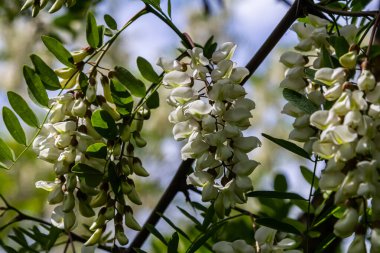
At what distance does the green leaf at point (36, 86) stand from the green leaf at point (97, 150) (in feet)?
0.43

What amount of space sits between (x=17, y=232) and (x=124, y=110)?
32 centimetres

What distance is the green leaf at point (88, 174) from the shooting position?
74 centimetres

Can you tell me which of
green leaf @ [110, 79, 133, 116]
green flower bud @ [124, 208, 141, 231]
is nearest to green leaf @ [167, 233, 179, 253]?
green flower bud @ [124, 208, 141, 231]

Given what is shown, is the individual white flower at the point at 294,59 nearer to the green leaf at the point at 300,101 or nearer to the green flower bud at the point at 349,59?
the green leaf at the point at 300,101

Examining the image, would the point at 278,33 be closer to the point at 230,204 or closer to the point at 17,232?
the point at 230,204

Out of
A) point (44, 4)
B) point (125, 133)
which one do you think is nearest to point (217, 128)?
point (125, 133)

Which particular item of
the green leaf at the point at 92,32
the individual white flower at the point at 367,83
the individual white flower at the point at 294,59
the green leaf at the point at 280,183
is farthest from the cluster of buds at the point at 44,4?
the green leaf at the point at 280,183

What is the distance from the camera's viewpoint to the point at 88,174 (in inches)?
29.8

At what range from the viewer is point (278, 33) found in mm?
932

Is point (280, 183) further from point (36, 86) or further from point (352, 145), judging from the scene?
point (352, 145)

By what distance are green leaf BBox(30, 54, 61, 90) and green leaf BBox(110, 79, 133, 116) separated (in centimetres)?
8

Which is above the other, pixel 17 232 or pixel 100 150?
pixel 100 150

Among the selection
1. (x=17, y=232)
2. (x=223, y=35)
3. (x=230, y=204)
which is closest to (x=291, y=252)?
(x=230, y=204)

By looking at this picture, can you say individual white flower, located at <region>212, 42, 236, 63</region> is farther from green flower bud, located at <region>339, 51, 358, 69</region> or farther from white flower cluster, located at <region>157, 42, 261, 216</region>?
green flower bud, located at <region>339, 51, 358, 69</region>
